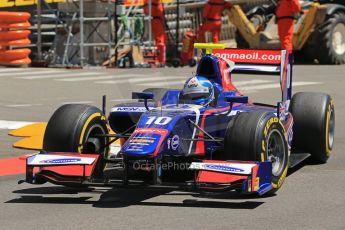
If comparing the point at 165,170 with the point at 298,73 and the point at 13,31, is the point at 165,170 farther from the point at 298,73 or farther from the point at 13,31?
the point at 13,31

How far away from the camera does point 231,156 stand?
828cm

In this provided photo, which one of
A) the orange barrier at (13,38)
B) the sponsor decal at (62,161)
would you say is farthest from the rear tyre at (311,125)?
the orange barrier at (13,38)

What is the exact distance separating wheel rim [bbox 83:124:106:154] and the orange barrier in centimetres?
1651

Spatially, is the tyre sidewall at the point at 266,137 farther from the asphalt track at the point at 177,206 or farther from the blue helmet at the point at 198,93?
the blue helmet at the point at 198,93

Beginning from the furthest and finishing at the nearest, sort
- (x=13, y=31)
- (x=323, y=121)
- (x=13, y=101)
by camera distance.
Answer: (x=13, y=31) < (x=13, y=101) < (x=323, y=121)

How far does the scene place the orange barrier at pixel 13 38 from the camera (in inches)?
989

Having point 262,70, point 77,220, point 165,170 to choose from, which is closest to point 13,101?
point 262,70

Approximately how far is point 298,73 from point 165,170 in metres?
14.8

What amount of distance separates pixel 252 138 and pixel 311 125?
6.93 ft

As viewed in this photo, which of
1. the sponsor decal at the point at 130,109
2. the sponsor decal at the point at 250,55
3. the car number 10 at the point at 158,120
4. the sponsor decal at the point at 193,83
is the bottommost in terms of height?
the sponsor decal at the point at 130,109

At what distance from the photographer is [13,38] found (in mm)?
25266

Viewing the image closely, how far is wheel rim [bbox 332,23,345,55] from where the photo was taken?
84.2ft

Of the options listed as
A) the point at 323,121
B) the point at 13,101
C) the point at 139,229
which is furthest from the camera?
the point at 13,101

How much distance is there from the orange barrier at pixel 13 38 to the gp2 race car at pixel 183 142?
15786 mm
